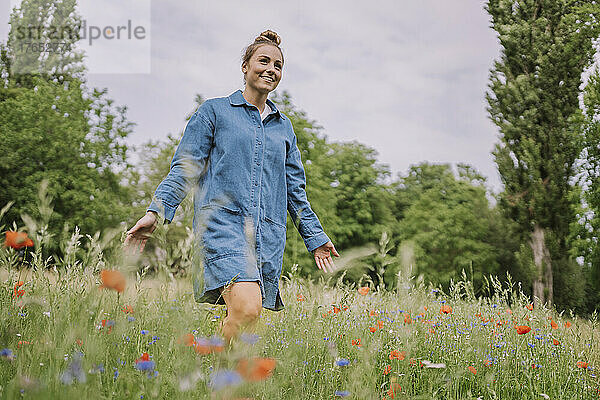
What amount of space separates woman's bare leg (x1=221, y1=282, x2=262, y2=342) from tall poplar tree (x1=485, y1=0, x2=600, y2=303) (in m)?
19.0

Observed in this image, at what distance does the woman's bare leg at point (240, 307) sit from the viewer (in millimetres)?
2543

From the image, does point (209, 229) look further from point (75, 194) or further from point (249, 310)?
point (75, 194)

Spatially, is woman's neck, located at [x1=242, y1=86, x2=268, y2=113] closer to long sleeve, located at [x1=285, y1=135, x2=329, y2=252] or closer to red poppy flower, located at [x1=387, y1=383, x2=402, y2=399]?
long sleeve, located at [x1=285, y1=135, x2=329, y2=252]

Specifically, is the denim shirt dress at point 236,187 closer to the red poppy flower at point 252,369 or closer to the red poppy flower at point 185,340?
the red poppy flower at point 185,340

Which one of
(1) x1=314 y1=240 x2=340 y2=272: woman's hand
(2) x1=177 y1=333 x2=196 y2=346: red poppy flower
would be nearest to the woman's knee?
(1) x1=314 y1=240 x2=340 y2=272: woman's hand

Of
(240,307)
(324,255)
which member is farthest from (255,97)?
(240,307)

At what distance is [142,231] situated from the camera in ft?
7.88

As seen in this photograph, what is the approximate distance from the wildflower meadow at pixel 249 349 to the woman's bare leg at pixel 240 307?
0.34 feet

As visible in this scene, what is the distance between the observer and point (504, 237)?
28219 mm

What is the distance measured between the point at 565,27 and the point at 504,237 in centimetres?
1169

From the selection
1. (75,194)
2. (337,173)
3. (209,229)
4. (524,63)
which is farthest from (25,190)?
(209,229)

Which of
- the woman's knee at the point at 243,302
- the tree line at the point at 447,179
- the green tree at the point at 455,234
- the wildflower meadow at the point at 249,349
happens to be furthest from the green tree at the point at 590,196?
the woman's knee at the point at 243,302

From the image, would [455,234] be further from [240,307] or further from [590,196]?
[240,307]

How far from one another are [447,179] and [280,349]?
32145 millimetres
